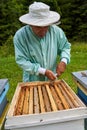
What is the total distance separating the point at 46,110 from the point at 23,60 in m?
0.86

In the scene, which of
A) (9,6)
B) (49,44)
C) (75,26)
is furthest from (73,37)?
(49,44)

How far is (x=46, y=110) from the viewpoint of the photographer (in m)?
2.22

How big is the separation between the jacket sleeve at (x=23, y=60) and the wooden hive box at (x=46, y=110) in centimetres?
27

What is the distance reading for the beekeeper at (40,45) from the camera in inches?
114

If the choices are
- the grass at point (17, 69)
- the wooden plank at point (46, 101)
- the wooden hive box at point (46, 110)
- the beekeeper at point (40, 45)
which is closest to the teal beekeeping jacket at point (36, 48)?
the beekeeper at point (40, 45)

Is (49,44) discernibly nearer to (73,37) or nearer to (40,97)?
(40,97)

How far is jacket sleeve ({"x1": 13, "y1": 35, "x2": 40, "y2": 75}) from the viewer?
2914 mm

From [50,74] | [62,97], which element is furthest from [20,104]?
[50,74]

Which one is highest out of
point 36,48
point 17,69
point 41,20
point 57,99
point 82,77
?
point 41,20

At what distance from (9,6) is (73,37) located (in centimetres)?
614

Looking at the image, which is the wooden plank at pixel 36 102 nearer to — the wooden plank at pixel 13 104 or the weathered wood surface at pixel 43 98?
the weathered wood surface at pixel 43 98

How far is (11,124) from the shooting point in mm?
2045

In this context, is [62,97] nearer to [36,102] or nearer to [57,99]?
[57,99]

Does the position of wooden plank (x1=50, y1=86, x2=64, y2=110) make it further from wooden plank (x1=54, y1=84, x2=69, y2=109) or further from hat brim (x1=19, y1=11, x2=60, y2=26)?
hat brim (x1=19, y1=11, x2=60, y2=26)
